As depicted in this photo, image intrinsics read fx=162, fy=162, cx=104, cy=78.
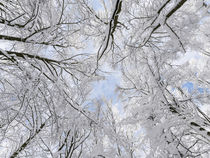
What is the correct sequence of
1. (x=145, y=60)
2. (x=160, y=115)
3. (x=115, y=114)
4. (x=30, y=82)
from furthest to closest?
Answer: (x=115, y=114) → (x=145, y=60) → (x=160, y=115) → (x=30, y=82)

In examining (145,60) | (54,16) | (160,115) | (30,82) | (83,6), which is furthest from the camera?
(145,60)

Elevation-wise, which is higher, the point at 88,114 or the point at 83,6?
the point at 83,6

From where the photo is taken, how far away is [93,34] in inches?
110

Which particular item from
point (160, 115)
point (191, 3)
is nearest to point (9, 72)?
point (160, 115)

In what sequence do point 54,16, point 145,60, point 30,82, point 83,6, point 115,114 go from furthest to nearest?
point 115,114 → point 145,60 → point 83,6 → point 54,16 → point 30,82

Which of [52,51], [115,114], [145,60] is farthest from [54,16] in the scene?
[115,114]

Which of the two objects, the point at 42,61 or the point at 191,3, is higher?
the point at 191,3

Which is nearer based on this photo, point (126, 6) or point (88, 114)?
point (126, 6)

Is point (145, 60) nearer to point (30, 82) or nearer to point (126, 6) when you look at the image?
point (126, 6)

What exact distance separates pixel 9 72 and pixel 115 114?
3898 mm

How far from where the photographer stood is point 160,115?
226 cm

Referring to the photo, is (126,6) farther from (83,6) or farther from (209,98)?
(209,98)


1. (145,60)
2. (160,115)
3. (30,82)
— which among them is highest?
(145,60)

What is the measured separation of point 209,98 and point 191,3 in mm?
1445
